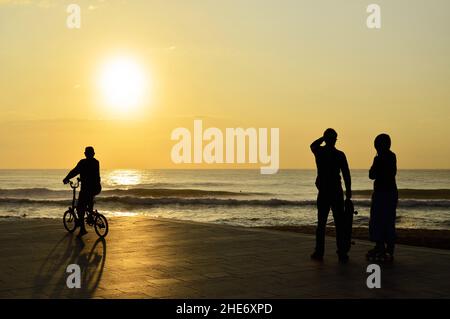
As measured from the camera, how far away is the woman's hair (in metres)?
8.14

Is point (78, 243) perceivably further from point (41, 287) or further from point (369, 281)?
point (369, 281)

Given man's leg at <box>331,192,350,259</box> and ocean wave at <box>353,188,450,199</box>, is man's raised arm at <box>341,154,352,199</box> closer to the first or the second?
man's leg at <box>331,192,350,259</box>

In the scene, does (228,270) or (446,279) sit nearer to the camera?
(446,279)

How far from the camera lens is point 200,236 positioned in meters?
12.0

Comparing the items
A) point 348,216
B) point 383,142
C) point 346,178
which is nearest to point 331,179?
point 346,178

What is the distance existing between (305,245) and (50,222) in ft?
28.3

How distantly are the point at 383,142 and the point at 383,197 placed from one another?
895 millimetres

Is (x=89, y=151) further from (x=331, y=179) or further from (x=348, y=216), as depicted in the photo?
(x=348, y=216)

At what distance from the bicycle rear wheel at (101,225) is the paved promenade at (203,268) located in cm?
30

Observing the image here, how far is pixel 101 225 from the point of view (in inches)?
469

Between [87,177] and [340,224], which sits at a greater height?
[87,177]
